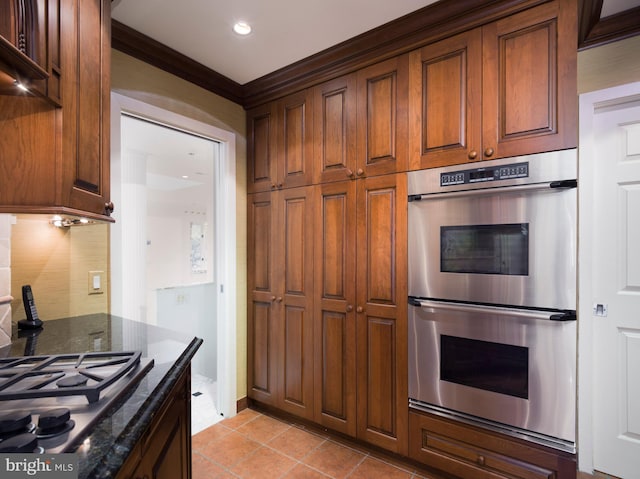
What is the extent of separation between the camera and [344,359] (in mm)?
2189

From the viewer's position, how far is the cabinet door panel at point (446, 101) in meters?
1.74

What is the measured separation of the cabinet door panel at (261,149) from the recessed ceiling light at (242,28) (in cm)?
64

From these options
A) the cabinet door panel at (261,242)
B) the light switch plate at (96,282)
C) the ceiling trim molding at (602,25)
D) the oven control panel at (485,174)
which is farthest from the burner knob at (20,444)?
the ceiling trim molding at (602,25)

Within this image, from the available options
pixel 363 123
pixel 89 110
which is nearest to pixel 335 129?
pixel 363 123

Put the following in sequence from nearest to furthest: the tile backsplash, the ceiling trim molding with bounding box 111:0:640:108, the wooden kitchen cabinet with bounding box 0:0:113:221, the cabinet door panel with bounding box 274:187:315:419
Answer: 1. the wooden kitchen cabinet with bounding box 0:0:113:221
2. the tile backsplash
3. the ceiling trim molding with bounding box 111:0:640:108
4. the cabinet door panel with bounding box 274:187:315:419

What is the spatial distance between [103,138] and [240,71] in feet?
4.56

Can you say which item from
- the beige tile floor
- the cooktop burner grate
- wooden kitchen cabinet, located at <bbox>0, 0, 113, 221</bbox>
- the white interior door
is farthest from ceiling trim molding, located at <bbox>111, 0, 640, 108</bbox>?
the beige tile floor

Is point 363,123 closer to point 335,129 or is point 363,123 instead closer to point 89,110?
point 335,129

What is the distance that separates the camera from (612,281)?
6.16 ft

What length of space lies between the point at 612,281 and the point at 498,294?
0.80 meters

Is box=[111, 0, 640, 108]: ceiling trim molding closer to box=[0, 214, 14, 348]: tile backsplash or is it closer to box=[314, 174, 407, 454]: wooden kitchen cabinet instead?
box=[314, 174, 407, 454]: wooden kitchen cabinet

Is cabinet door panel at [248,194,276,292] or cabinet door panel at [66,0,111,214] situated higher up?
cabinet door panel at [66,0,111,214]

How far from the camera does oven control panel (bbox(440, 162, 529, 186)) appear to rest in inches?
63.6

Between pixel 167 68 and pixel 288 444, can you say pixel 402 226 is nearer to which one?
pixel 288 444
